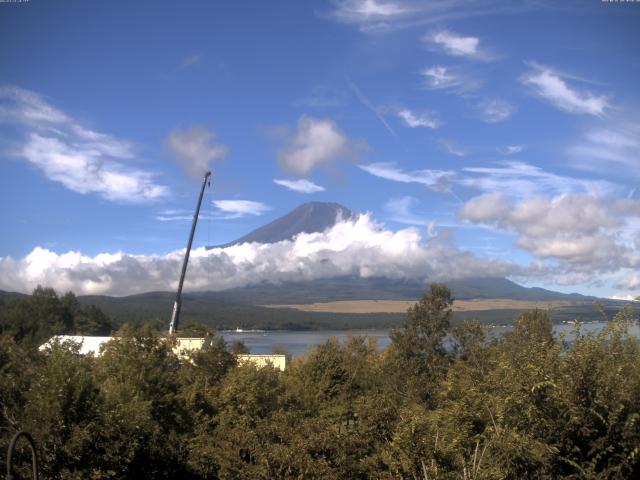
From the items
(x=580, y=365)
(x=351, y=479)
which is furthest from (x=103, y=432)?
(x=580, y=365)

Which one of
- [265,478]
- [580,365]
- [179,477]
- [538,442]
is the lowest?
[179,477]

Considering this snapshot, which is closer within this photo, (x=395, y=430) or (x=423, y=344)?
(x=395, y=430)

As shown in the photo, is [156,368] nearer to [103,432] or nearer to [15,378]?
[15,378]

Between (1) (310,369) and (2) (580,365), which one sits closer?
(2) (580,365)

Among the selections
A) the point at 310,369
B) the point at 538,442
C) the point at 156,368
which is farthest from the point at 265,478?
the point at 310,369

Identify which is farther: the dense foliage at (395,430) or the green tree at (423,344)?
the green tree at (423,344)

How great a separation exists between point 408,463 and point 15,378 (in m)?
9.64

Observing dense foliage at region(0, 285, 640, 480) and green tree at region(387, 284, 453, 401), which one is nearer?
dense foliage at region(0, 285, 640, 480)

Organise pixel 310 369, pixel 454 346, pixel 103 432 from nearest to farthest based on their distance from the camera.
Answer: pixel 103 432, pixel 310 369, pixel 454 346

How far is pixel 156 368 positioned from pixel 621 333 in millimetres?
15962

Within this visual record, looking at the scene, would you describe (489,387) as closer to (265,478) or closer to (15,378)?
(265,478)

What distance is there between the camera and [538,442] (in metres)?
10.6

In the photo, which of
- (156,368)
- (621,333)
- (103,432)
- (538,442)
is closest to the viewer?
(538,442)

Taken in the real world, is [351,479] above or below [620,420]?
below
